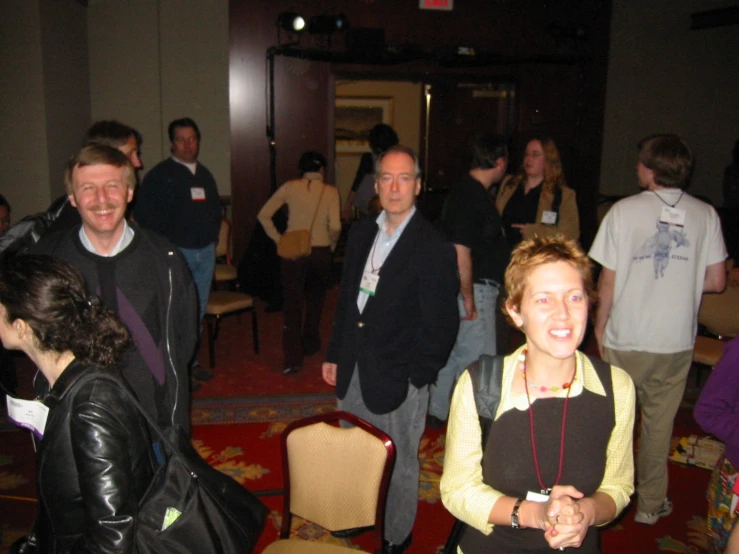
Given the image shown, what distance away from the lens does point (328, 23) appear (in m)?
6.45

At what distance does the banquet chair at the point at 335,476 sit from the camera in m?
1.88

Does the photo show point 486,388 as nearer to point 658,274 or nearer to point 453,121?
point 658,274

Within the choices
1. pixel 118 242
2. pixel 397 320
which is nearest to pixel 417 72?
pixel 397 320

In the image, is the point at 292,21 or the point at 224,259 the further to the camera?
the point at 292,21

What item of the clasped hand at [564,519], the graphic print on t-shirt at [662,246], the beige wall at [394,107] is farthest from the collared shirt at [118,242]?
the beige wall at [394,107]

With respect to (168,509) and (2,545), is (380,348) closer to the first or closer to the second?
(168,509)

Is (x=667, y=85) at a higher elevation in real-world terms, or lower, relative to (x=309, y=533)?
higher

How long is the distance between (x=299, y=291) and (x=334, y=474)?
2.70 metres

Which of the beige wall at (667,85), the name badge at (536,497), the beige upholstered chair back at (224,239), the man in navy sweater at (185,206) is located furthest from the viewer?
the beige wall at (667,85)

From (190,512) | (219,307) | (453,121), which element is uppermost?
(453,121)

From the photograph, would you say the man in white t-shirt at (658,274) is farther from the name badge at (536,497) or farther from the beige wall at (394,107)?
the beige wall at (394,107)

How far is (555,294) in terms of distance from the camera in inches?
53.9

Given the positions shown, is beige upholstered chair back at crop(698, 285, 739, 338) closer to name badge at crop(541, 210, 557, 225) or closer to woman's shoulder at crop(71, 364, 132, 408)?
name badge at crop(541, 210, 557, 225)

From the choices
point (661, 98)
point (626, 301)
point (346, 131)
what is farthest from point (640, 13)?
point (626, 301)
